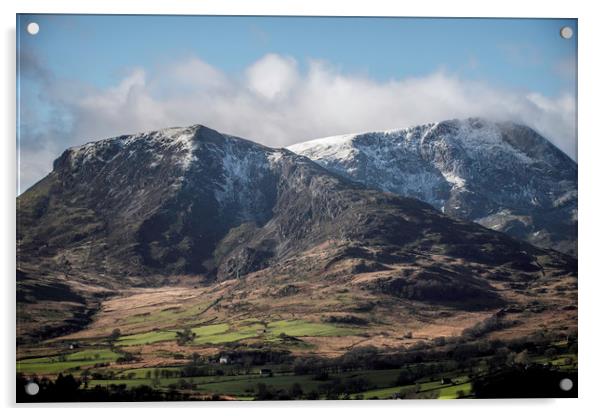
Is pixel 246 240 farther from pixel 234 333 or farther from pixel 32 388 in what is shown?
pixel 32 388

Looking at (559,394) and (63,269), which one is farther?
(63,269)

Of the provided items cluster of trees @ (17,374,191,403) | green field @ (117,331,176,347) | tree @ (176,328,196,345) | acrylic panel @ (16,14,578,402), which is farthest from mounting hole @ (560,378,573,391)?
green field @ (117,331,176,347)

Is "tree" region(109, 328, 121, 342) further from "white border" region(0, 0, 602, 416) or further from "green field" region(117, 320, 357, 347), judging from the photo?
"white border" region(0, 0, 602, 416)

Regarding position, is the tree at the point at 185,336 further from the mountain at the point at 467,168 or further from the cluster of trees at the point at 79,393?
the mountain at the point at 467,168

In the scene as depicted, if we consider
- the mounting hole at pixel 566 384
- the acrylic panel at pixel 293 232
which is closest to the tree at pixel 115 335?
the acrylic panel at pixel 293 232
